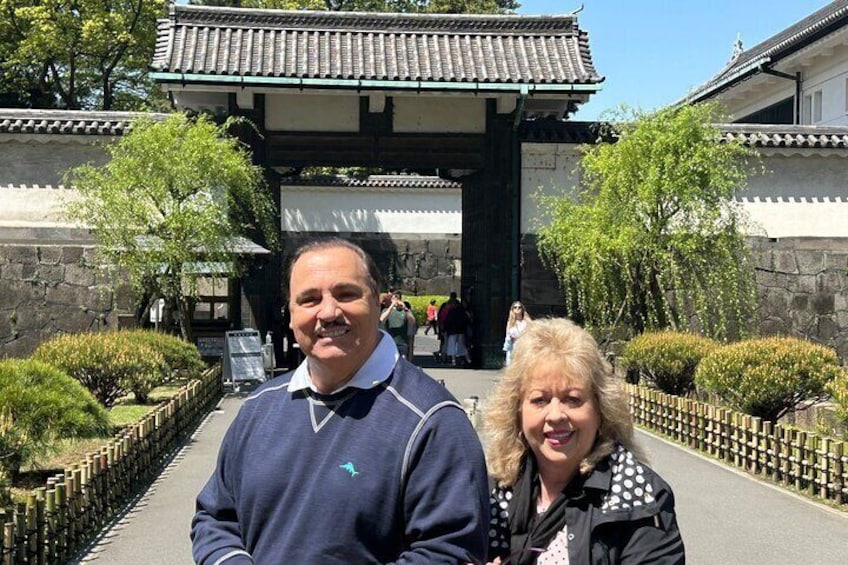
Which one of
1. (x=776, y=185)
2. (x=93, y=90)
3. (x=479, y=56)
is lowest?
(x=776, y=185)

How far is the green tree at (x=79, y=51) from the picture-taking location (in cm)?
3578

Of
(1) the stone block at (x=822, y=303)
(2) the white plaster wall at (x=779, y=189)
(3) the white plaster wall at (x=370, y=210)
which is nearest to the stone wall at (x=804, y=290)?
(1) the stone block at (x=822, y=303)

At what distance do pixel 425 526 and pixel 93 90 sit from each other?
40451mm

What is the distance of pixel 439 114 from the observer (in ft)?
65.3

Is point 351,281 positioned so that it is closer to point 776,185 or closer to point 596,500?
point 596,500

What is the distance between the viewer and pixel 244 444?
3002 mm

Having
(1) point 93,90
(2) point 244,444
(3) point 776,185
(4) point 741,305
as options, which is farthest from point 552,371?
(1) point 93,90

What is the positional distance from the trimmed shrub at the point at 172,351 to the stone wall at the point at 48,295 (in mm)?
3770

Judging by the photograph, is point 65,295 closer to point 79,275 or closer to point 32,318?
point 79,275

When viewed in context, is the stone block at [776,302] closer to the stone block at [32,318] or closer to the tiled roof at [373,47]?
the tiled roof at [373,47]

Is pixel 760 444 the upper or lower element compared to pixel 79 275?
lower

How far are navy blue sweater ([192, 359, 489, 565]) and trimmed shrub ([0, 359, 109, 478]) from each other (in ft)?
18.9

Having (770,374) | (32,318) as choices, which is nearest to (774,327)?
(770,374)

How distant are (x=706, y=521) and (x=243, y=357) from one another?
9944 millimetres
